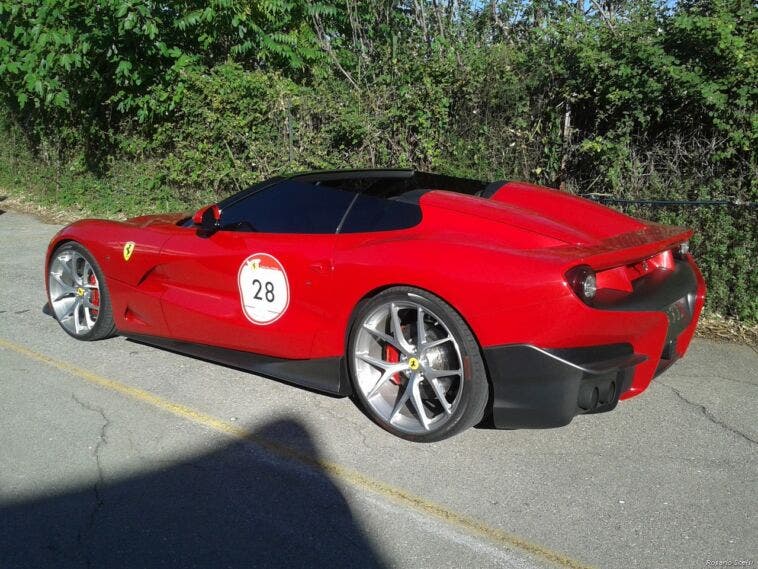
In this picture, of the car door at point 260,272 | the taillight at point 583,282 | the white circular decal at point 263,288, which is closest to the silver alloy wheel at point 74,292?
the car door at point 260,272

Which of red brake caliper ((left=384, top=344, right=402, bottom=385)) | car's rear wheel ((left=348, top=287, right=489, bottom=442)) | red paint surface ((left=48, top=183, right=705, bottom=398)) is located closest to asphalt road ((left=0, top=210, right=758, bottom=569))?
car's rear wheel ((left=348, top=287, right=489, bottom=442))

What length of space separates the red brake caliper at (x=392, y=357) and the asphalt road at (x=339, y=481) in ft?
1.02

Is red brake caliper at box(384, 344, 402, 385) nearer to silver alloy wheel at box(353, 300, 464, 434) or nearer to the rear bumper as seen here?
silver alloy wheel at box(353, 300, 464, 434)

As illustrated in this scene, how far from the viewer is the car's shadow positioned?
2.86m

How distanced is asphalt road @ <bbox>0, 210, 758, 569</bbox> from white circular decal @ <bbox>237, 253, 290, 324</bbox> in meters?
0.55

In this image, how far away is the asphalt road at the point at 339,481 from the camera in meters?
2.90

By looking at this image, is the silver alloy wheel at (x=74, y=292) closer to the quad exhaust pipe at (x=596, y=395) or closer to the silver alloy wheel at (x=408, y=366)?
the silver alloy wheel at (x=408, y=366)

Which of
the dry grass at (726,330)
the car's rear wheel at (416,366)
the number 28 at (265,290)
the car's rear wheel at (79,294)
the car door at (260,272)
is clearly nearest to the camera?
the car's rear wheel at (416,366)

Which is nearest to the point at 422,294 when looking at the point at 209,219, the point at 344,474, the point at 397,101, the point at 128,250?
the point at 344,474

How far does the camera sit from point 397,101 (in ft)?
26.7

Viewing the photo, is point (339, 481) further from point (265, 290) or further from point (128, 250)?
point (128, 250)

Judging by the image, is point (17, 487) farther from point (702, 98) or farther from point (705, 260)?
point (702, 98)

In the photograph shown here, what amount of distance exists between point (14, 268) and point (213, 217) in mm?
4848

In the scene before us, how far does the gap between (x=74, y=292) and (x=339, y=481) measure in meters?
3.07
